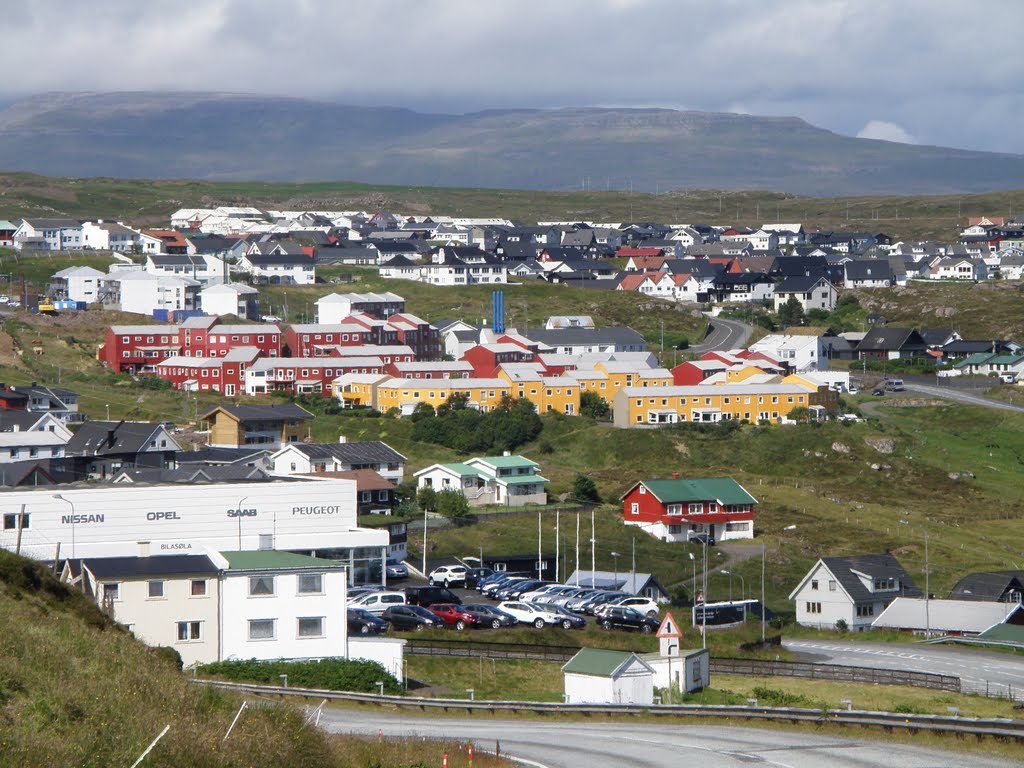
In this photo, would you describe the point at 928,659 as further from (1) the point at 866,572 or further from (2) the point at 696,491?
(2) the point at 696,491

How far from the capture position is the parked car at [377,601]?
102ft

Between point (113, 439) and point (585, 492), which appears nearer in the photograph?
point (113, 439)

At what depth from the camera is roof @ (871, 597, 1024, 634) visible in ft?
119

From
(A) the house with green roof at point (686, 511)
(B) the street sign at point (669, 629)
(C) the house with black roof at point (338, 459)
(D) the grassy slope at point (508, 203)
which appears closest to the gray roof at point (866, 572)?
(A) the house with green roof at point (686, 511)

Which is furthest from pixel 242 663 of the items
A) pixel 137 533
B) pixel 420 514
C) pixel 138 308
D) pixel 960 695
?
pixel 138 308

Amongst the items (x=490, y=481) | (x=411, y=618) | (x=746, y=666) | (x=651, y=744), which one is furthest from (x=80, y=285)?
(x=651, y=744)

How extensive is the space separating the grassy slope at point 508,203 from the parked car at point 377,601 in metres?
96.2

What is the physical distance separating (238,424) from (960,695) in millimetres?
36287

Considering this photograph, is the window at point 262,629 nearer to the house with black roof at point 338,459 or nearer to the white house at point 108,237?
the house with black roof at point 338,459

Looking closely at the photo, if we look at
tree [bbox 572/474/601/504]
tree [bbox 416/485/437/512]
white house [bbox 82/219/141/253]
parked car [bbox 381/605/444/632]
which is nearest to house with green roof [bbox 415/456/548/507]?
tree [bbox 572/474/601/504]

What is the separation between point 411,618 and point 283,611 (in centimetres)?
548

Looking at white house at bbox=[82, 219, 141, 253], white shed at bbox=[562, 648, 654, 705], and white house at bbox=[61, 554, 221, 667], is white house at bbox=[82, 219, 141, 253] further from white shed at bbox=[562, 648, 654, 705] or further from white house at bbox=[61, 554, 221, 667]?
white shed at bbox=[562, 648, 654, 705]

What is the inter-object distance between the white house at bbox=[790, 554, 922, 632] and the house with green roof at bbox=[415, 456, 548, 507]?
12.3 meters

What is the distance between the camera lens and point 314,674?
882 inches
